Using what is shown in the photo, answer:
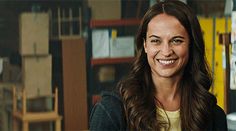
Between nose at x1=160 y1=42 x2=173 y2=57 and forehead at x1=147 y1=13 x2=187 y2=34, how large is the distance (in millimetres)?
53

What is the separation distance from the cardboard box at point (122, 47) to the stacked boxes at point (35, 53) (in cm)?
60

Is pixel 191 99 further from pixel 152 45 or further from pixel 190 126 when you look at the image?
pixel 152 45

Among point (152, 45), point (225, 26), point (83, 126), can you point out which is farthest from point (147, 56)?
point (83, 126)

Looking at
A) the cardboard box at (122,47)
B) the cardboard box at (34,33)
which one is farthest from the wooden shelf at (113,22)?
the cardboard box at (34,33)

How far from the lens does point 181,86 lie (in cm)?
225

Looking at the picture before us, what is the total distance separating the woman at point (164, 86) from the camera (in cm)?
204

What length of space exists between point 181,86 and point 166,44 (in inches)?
10.6

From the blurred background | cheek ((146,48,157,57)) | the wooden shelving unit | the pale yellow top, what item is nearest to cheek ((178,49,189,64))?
cheek ((146,48,157,57))

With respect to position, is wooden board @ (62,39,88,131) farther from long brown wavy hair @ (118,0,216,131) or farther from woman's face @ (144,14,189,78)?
woman's face @ (144,14,189,78)

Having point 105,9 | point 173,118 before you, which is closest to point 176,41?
point 173,118

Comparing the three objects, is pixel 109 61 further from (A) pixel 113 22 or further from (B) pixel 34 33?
(B) pixel 34 33

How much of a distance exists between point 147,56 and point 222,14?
2.51 meters

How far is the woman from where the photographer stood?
2043mm

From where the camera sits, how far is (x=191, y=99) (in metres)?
2.22
